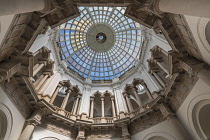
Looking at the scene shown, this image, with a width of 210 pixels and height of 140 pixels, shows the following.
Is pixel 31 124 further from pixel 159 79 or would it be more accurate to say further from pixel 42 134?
pixel 159 79

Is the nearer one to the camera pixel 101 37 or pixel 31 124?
pixel 31 124

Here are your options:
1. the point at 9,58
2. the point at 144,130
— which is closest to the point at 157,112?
the point at 144,130

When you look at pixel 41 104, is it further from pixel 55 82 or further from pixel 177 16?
pixel 177 16

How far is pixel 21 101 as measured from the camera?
32.4ft

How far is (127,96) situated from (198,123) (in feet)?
28.8

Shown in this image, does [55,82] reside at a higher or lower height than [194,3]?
higher

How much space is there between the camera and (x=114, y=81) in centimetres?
1997

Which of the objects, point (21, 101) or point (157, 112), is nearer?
point (21, 101)

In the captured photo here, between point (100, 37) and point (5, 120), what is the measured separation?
66.3ft

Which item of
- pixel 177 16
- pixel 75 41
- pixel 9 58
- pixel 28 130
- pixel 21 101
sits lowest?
pixel 28 130

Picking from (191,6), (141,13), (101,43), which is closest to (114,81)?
(101,43)

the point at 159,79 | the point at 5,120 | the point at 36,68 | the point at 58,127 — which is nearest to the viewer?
the point at 5,120

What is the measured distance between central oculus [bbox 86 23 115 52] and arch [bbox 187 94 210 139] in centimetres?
1842

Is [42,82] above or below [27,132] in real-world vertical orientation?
above
